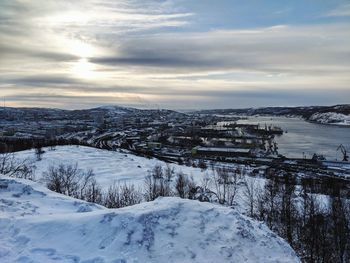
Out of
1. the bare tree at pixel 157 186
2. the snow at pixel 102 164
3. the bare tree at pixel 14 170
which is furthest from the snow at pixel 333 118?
the bare tree at pixel 14 170

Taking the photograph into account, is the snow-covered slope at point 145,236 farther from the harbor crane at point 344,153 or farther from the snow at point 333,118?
the snow at point 333,118

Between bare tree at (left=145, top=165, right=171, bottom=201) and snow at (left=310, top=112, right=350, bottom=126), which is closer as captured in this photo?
bare tree at (left=145, top=165, right=171, bottom=201)

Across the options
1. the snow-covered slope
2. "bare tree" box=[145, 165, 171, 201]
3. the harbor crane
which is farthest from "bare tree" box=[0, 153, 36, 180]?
the harbor crane

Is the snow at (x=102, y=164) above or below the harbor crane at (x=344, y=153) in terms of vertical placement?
above

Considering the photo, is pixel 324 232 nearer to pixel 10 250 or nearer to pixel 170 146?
pixel 10 250

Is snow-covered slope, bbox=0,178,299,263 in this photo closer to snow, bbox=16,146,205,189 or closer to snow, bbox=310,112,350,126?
snow, bbox=16,146,205,189

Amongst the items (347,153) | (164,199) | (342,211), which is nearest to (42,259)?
(164,199)

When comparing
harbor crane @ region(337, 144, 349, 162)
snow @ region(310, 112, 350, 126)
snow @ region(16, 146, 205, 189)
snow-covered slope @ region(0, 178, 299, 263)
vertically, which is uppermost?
snow-covered slope @ region(0, 178, 299, 263)
